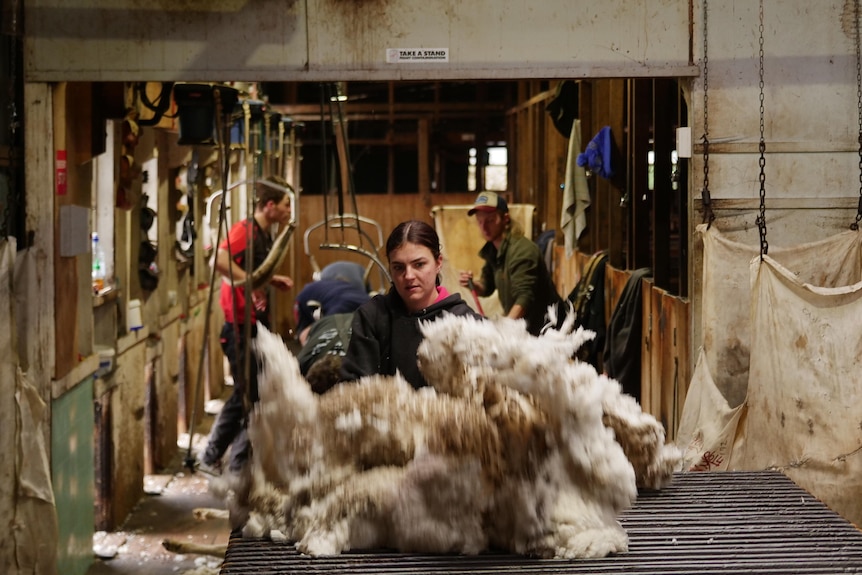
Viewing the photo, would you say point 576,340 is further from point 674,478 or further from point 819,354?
point 819,354

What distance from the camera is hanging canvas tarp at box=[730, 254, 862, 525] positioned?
4.68 meters

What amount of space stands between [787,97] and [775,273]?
3.62 feet

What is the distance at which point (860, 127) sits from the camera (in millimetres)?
5531

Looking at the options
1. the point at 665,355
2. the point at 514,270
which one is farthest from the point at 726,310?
the point at 514,270

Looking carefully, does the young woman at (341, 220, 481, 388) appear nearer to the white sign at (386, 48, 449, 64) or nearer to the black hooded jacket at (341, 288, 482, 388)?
the black hooded jacket at (341, 288, 482, 388)

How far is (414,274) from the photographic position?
404 cm

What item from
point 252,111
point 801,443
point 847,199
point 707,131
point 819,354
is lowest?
point 801,443

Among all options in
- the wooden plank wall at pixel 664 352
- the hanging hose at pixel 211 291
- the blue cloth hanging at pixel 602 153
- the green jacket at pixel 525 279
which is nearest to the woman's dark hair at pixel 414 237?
the hanging hose at pixel 211 291

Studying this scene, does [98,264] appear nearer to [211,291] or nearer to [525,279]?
[211,291]

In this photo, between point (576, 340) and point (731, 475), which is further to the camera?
point (731, 475)

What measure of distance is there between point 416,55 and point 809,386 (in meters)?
2.49

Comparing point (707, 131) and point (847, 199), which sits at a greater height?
point (707, 131)

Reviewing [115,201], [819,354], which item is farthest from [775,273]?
[115,201]

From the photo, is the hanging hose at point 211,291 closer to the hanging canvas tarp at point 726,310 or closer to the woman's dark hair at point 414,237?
the woman's dark hair at point 414,237
